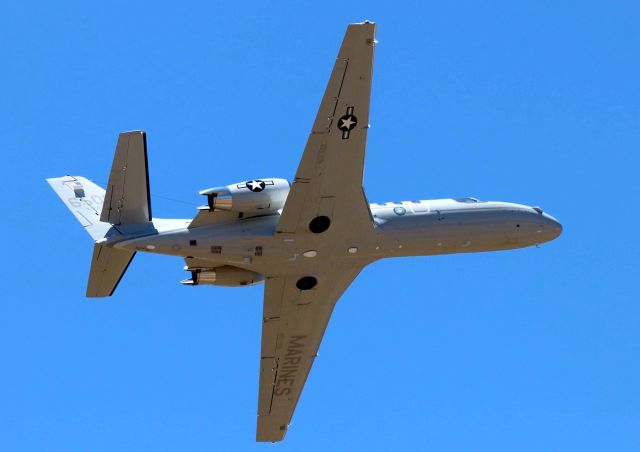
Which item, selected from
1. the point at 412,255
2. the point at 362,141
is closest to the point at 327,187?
the point at 362,141

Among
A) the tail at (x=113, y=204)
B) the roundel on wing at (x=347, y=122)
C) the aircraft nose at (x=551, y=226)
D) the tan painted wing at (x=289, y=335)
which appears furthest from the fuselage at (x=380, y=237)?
the roundel on wing at (x=347, y=122)

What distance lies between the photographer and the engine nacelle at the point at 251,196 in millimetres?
49375

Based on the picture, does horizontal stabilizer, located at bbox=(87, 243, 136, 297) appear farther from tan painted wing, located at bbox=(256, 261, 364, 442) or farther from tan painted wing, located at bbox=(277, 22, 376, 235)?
tan painted wing, located at bbox=(277, 22, 376, 235)

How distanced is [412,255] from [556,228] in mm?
6727

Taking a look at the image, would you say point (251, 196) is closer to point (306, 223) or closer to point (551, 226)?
point (306, 223)

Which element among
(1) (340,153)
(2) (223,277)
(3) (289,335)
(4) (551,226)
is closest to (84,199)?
(2) (223,277)

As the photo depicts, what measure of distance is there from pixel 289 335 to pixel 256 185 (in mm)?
8923

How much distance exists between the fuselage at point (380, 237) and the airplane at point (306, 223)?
1.6 inches

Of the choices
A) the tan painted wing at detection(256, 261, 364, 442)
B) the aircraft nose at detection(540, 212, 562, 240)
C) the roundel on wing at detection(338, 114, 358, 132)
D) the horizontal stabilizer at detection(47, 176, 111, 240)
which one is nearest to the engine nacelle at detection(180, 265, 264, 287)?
the tan painted wing at detection(256, 261, 364, 442)

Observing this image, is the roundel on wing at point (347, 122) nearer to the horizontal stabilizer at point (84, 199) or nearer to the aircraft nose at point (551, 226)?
the horizontal stabilizer at point (84, 199)

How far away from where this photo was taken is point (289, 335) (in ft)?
184

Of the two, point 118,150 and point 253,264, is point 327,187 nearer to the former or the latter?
point 253,264

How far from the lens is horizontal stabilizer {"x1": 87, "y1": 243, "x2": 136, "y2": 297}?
167ft

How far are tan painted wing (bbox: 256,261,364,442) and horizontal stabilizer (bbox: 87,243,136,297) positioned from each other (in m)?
6.15
